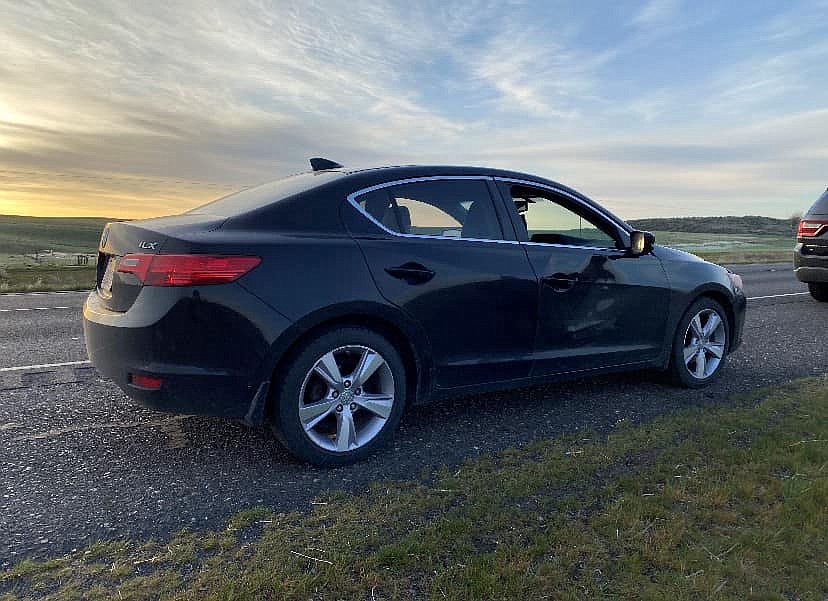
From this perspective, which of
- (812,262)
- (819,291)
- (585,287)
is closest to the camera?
(585,287)

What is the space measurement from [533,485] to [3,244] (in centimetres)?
6204

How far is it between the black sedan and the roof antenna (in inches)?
0.6

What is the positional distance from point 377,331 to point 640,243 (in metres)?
2.21

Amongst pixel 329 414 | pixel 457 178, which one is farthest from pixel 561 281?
pixel 329 414

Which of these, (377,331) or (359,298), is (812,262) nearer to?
(377,331)

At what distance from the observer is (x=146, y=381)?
3088 millimetres

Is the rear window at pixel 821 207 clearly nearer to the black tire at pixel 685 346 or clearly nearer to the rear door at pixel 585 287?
the black tire at pixel 685 346

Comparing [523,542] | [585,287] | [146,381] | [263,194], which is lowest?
[523,542]

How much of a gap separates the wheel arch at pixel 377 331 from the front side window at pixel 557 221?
1150 mm

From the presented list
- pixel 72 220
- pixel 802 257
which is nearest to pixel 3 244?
pixel 72 220

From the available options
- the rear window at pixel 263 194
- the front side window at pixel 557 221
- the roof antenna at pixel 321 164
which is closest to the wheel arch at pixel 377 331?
the rear window at pixel 263 194

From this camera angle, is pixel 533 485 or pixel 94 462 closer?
pixel 533 485

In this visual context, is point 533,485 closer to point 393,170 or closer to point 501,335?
point 501,335

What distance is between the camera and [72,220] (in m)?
83.0
